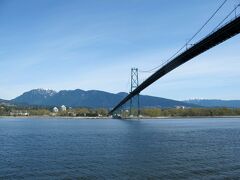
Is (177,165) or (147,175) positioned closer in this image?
(147,175)

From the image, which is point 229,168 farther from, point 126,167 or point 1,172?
point 1,172

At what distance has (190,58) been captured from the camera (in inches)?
1689

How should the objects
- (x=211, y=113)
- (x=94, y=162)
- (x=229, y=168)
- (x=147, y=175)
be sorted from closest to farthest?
(x=147, y=175), (x=229, y=168), (x=94, y=162), (x=211, y=113)

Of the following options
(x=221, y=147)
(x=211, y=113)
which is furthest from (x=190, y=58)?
(x=211, y=113)

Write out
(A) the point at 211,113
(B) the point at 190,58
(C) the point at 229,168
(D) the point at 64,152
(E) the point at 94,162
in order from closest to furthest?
(C) the point at 229,168, (E) the point at 94,162, (D) the point at 64,152, (B) the point at 190,58, (A) the point at 211,113

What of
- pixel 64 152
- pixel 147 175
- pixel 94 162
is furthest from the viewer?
pixel 64 152

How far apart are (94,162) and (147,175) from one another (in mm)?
5396

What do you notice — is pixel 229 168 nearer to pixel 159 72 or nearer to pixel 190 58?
pixel 190 58

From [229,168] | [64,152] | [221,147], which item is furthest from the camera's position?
[221,147]

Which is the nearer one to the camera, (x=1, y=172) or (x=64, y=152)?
(x=1, y=172)

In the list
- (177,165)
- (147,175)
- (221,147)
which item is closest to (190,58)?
(221,147)

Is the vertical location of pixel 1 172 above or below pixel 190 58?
below

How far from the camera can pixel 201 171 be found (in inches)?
875

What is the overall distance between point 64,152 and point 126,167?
914cm
